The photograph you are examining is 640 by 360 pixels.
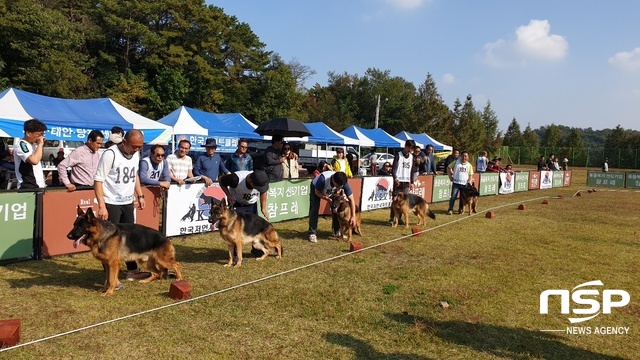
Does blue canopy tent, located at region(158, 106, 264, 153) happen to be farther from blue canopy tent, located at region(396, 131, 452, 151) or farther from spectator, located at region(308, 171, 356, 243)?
blue canopy tent, located at region(396, 131, 452, 151)

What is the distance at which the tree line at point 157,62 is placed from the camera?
1330 inches

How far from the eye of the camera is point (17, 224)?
6.32m

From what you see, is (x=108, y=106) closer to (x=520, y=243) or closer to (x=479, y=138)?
(x=520, y=243)

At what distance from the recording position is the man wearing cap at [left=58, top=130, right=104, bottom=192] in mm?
6914

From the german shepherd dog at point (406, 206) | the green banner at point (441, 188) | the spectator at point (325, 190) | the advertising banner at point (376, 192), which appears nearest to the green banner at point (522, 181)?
the green banner at point (441, 188)

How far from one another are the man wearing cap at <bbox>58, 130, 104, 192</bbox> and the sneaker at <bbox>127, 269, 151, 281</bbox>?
6.88 feet

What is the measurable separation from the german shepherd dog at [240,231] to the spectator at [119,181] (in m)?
1.20

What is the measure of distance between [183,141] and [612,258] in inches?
344

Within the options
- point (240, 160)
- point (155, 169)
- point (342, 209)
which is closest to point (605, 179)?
point (342, 209)

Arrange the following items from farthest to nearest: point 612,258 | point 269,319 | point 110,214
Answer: point 612,258
point 110,214
point 269,319

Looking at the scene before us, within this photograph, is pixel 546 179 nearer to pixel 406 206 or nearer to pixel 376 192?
pixel 376 192

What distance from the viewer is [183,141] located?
28.6 ft

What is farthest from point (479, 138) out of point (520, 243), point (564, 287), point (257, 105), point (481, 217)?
point (564, 287)

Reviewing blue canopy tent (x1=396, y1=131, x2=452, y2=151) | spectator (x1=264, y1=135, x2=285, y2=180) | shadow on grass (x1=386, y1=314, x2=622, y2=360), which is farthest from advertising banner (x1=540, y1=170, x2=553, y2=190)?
shadow on grass (x1=386, y1=314, x2=622, y2=360)
